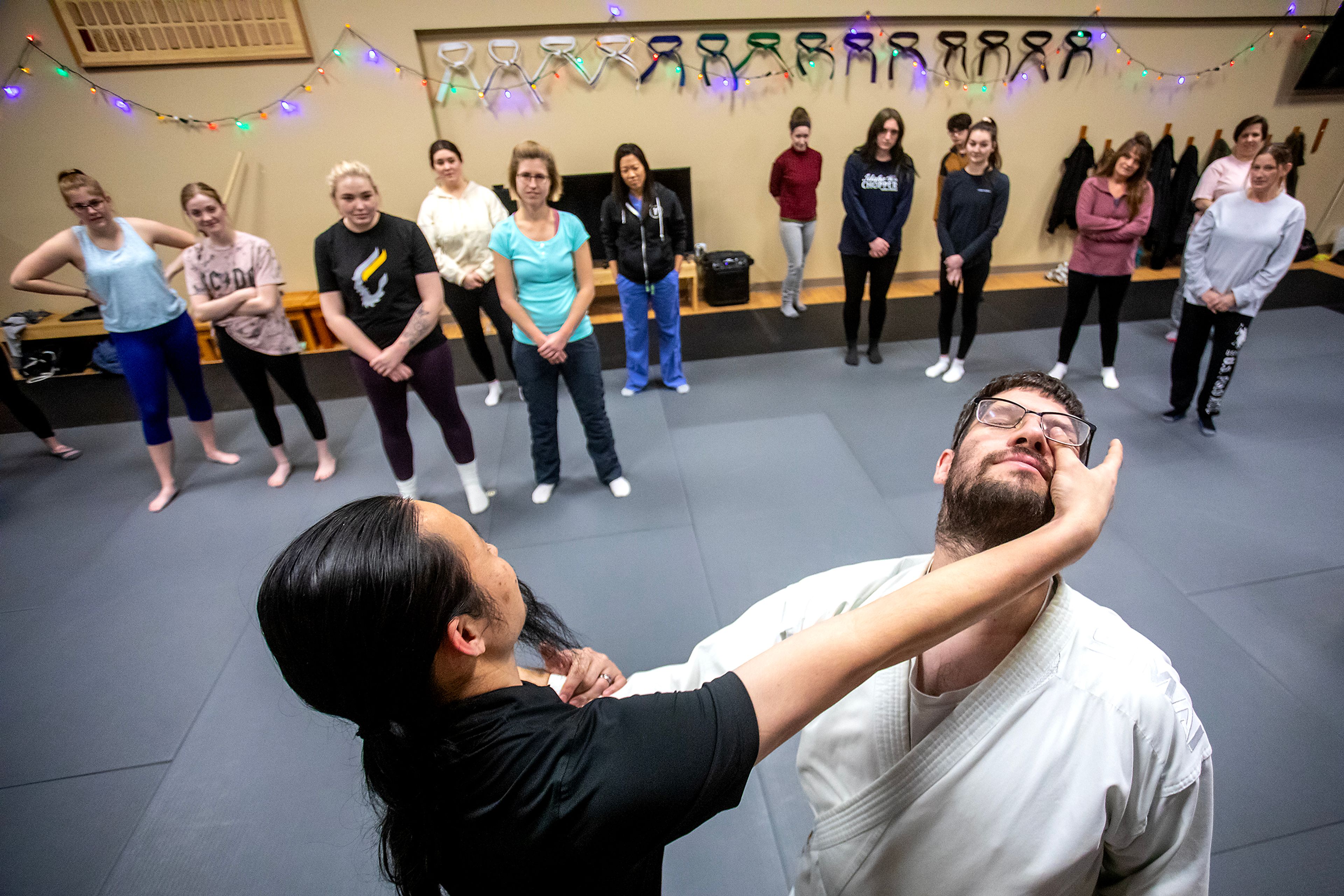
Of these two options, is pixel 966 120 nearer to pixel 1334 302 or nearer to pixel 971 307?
pixel 971 307

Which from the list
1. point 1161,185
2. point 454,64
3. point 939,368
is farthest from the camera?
point 1161,185

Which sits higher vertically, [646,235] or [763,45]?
[763,45]

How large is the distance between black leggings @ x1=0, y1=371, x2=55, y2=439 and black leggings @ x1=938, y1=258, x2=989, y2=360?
5.91 metres

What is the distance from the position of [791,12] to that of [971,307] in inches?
127

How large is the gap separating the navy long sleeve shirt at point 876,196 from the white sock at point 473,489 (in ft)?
9.77

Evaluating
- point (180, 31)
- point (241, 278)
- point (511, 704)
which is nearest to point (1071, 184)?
point (241, 278)

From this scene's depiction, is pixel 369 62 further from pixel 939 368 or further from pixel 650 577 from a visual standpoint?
pixel 939 368

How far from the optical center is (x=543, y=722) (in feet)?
2.46

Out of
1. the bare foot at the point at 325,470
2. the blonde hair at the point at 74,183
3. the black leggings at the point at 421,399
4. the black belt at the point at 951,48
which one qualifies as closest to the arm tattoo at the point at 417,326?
the black leggings at the point at 421,399

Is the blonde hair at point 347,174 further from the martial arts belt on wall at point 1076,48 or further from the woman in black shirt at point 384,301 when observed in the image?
the martial arts belt on wall at point 1076,48

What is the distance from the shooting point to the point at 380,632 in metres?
0.70

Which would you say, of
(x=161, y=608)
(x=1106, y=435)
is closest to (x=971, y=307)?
(x=1106, y=435)

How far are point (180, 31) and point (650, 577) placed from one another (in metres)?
5.95

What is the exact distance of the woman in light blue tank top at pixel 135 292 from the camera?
292 cm
